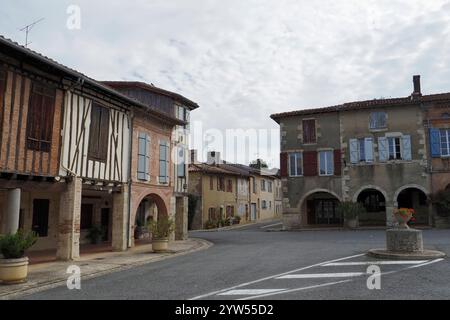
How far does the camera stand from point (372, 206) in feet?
89.8

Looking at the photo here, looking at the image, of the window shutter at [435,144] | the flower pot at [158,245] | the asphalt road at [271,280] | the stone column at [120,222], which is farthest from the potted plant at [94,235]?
the window shutter at [435,144]

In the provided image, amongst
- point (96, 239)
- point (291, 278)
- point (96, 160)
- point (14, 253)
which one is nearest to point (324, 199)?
point (96, 239)

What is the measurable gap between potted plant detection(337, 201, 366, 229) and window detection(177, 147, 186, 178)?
10.5m

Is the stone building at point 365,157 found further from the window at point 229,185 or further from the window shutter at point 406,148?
the window at point 229,185

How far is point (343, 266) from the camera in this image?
9.81 metres

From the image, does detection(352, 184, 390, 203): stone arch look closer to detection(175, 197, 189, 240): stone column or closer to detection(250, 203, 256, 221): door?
detection(175, 197, 189, 240): stone column

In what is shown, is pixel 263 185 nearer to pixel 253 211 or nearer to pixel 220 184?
pixel 253 211

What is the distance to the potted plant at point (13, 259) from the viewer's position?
28.4 ft

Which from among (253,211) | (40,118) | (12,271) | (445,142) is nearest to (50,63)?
(40,118)

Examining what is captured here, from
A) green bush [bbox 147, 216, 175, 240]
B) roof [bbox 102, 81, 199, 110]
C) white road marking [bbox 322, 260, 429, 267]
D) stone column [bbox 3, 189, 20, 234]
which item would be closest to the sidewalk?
green bush [bbox 147, 216, 175, 240]

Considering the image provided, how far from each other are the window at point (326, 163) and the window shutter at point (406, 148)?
4328mm

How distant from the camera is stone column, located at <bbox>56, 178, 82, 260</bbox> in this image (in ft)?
42.2
